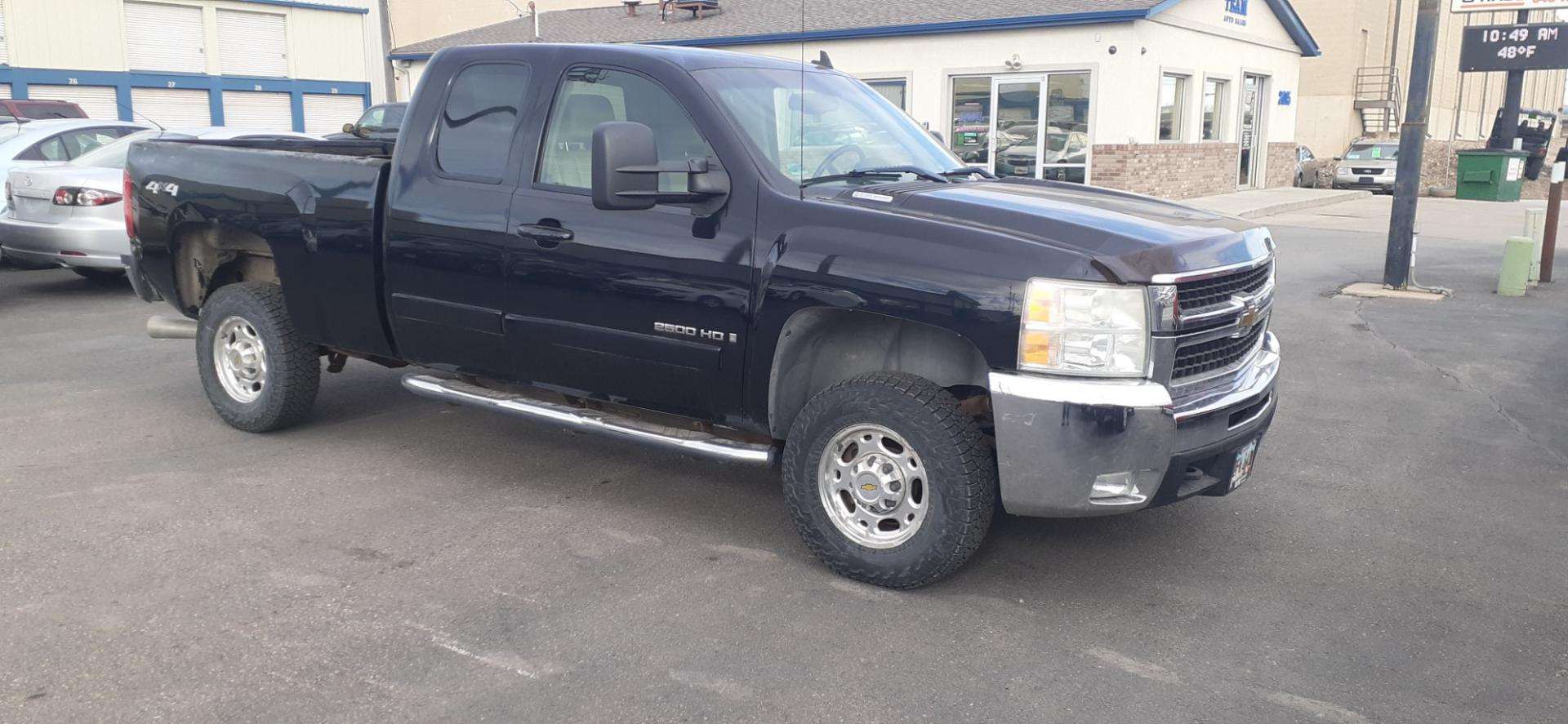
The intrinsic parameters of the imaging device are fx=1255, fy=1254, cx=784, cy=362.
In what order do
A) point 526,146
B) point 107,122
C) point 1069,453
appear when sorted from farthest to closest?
point 107,122 < point 526,146 < point 1069,453

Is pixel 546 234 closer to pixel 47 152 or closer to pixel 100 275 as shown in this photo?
pixel 100 275

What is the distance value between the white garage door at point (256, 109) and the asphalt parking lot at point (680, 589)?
97.7 feet

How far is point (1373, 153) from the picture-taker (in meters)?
33.2

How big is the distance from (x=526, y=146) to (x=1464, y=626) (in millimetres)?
4044

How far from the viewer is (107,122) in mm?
13438

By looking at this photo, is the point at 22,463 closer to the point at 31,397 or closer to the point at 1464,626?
the point at 31,397

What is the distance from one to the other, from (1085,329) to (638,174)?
5.64 feet

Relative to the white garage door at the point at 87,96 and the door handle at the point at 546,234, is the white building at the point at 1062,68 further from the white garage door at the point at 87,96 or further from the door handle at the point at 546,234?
the door handle at the point at 546,234

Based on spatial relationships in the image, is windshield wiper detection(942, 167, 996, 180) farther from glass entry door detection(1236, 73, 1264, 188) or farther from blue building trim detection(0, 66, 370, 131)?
blue building trim detection(0, 66, 370, 131)

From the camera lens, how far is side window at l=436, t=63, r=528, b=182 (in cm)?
548

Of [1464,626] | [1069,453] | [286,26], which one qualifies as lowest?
[1464,626]

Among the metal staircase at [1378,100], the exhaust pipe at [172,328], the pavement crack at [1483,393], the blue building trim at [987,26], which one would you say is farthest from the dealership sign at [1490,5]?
the metal staircase at [1378,100]

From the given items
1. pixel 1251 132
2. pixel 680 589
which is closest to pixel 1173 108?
pixel 1251 132

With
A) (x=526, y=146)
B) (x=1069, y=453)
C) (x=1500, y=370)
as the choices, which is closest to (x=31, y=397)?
(x=526, y=146)
